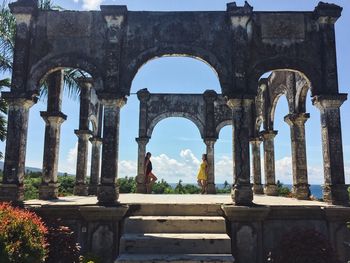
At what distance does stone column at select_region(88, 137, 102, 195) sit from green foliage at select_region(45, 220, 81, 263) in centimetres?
682

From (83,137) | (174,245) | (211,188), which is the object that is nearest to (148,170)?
(211,188)

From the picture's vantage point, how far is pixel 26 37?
9.42m

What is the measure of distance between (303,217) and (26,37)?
26.6 feet

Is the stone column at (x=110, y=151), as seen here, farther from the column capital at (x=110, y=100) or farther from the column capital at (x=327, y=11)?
the column capital at (x=327, y=11)

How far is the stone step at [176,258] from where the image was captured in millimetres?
6938

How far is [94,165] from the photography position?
47.5ft

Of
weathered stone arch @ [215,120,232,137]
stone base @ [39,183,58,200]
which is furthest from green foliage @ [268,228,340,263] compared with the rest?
weathered stone arch @ [215,120,232,137]

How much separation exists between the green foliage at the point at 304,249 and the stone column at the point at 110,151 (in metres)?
3.81

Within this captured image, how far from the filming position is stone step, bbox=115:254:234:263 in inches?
273

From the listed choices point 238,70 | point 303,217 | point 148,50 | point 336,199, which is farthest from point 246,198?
point 148,50

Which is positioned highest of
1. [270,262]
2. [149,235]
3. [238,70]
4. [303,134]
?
[238,70]

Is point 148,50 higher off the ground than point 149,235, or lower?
higher

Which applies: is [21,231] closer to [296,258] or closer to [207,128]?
[296,258]

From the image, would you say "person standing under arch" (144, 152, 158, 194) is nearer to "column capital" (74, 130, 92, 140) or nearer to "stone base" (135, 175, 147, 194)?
"stone base" (135, 175, 147, 194)
